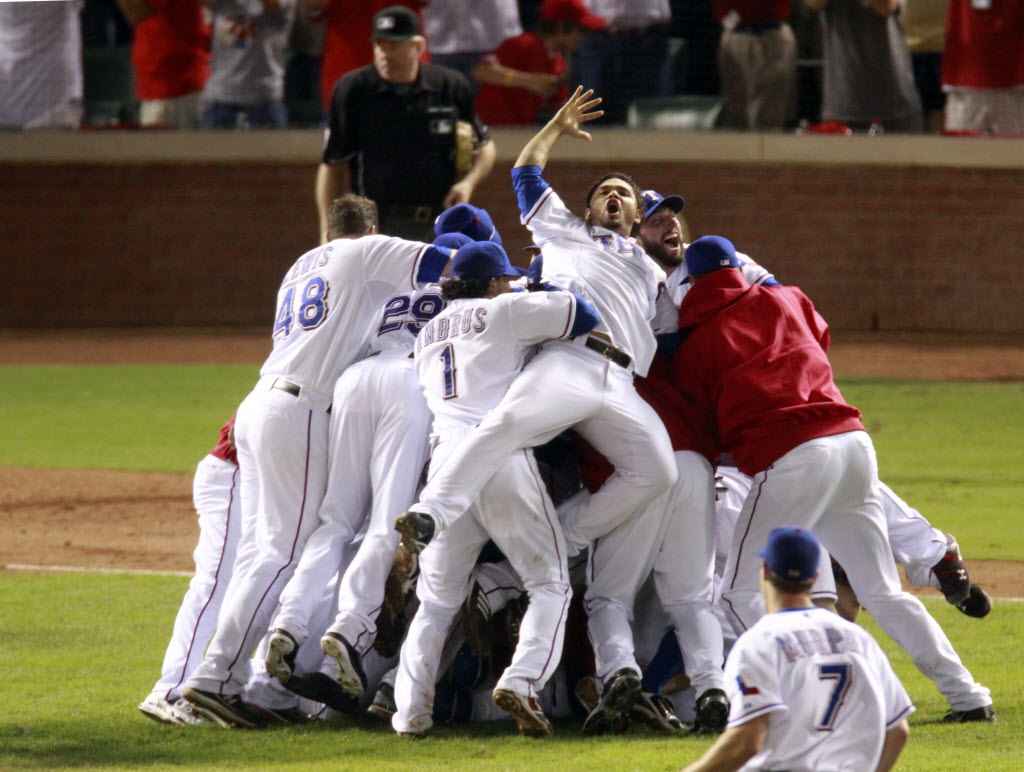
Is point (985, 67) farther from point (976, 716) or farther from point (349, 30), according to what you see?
point (976, 716)

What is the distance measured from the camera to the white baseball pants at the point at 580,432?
18.1 ft

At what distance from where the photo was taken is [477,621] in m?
5.79

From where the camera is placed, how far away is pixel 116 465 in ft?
39.1

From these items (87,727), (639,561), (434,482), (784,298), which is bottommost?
(87,727)

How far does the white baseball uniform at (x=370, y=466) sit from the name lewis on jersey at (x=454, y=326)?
23cm

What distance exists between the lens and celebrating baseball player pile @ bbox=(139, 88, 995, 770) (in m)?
5.60

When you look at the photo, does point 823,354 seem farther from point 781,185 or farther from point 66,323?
point 66,323

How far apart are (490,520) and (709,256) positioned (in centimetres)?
136

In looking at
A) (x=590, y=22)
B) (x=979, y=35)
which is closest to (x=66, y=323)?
(x=590, y=22)

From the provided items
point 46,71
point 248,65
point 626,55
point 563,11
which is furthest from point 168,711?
point 46,71

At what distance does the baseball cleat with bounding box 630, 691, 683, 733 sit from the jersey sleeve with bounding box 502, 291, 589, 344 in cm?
134

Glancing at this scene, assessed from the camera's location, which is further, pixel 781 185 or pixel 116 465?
pixel 781 185

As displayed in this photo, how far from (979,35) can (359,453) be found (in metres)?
12.3

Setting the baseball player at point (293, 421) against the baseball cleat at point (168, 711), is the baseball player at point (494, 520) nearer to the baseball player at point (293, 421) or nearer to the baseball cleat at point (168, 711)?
the baseball player at point (293, 421)
